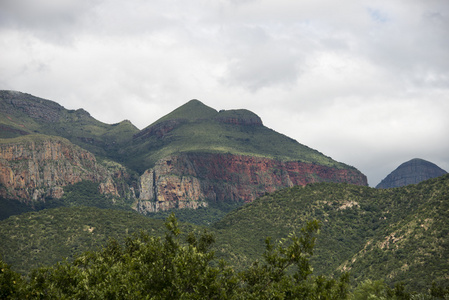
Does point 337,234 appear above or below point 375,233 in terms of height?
below

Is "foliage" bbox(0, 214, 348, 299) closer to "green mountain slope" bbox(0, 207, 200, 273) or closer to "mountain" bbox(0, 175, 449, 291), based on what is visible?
"mountain" bbox(0, 175, 449, 291)

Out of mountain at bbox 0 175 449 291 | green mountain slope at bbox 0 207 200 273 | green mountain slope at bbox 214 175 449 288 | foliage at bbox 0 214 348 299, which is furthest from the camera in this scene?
green mountain slope at bbox 0 207 200 273

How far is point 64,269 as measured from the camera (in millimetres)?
49531

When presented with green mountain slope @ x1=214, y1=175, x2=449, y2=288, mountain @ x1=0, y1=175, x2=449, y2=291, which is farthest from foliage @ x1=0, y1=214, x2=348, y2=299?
green mountain slope @ x1=214, y1=175, x2=449, y2=288

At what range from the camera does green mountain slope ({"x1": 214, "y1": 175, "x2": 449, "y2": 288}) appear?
11125 centimetres

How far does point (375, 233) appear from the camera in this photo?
169m

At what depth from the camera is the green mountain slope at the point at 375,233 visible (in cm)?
11125

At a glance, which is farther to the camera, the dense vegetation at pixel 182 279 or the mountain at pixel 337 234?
the mountain at pixel 337 234

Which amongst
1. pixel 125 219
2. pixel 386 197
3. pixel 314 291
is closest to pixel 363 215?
pixel 386 197

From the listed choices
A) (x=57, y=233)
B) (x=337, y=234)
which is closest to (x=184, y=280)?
(x=57, y=233)

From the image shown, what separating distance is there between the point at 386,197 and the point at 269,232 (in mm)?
51856

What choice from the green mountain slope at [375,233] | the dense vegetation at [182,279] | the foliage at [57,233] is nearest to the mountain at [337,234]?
the foliage at [57,233]

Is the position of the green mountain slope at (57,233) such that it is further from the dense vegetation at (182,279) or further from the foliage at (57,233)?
the dense vegetation at (182,279)

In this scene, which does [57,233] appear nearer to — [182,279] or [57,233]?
[57,233]
